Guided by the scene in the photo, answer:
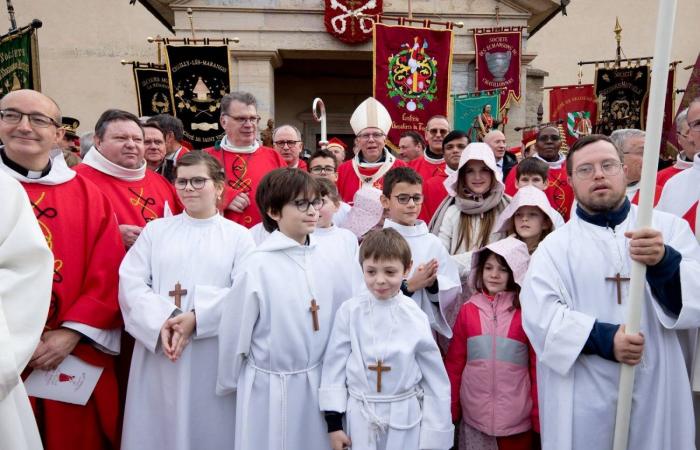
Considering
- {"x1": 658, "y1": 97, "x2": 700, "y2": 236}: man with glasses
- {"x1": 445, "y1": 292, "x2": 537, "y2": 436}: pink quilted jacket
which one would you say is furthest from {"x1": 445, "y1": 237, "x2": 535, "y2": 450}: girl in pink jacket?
{"x1": 658, "y1": 97, "x2": 700, "y2": 236}: man with glasses

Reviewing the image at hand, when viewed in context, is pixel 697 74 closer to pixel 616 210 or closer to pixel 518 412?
pixel 616 210

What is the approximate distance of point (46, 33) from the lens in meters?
16.2

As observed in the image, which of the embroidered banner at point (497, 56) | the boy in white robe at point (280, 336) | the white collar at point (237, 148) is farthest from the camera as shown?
the embroidered banner at point (497, 56)

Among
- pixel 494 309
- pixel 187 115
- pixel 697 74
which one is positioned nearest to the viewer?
pixel 494 309

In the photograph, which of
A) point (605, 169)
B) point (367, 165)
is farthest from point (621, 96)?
point (605, 169)

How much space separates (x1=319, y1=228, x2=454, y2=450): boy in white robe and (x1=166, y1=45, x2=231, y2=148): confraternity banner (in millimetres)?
6651

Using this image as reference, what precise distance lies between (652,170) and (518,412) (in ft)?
4.50

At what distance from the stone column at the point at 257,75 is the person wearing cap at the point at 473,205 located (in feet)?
24.3

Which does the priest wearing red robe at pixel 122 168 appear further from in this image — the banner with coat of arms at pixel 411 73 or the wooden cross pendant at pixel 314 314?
the banner with coat of arms at pixel 411 73

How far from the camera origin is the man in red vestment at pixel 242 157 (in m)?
4.24

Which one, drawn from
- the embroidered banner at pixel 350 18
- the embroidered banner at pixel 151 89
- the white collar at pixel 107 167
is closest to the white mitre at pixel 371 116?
the white collar at pixel 107 167

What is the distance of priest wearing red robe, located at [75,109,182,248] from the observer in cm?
338

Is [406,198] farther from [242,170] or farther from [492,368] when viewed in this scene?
[242,170]

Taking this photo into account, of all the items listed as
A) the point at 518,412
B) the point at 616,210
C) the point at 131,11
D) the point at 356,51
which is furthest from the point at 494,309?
the point at 131,11
